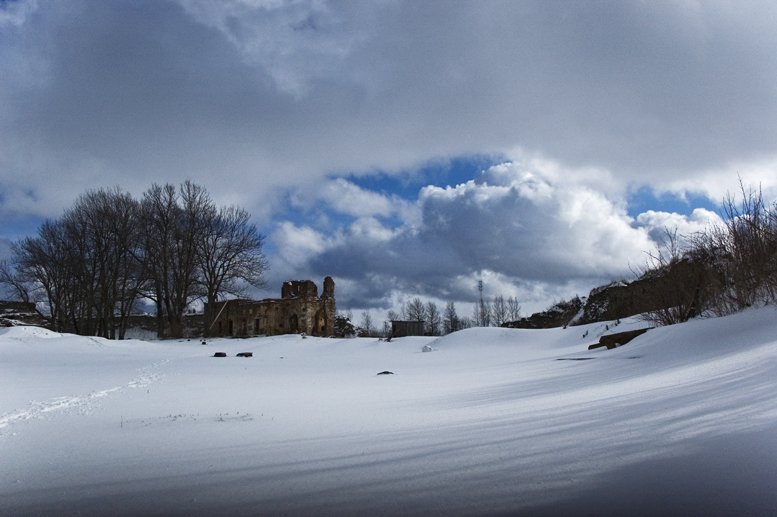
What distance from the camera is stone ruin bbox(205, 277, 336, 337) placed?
32.3m

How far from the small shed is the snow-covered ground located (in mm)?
24616

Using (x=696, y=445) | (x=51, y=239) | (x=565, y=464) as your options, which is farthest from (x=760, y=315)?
(x=51, y=239)

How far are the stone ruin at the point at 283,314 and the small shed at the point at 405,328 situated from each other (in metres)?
4.37

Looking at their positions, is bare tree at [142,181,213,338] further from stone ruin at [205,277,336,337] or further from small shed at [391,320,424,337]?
small shed at [391,320,424,337]

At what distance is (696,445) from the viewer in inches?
115

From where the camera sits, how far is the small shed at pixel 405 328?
105ft

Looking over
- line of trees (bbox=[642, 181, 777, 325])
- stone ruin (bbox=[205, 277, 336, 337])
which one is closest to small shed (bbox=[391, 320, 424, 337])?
stone ruin (bbox=[205, 277, 336, 337])

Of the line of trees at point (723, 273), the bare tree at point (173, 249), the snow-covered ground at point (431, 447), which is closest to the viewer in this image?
the snow-covered ground at point (431, 447)

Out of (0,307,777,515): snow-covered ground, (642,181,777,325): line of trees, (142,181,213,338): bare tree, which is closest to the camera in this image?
(0,307,777,515): snow-covered ground

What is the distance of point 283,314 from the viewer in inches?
1287

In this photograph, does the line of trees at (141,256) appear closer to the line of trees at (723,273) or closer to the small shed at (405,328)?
the small shed at (405,328)

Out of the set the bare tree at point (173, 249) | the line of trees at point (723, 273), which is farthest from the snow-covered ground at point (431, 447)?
the bare tree at point (173, 249)

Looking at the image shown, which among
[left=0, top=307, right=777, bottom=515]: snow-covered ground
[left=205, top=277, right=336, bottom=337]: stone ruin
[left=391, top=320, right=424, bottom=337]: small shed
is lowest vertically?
[left=0, top=307, right=777, bottom=515]: snow-covered ground

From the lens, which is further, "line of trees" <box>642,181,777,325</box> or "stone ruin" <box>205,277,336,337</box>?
"stone ruin" <box>205,277,336,337</box>
